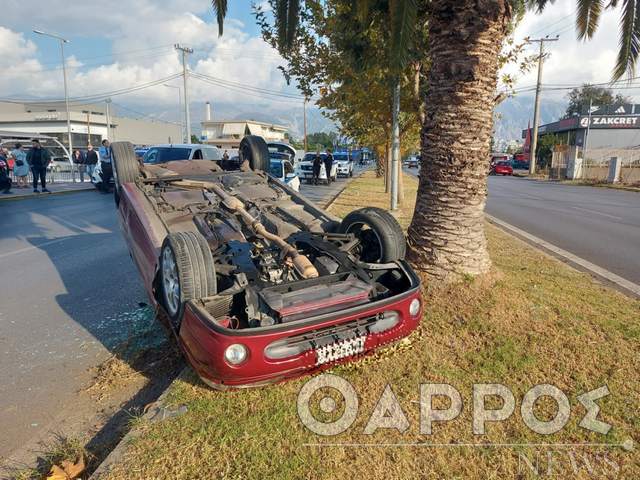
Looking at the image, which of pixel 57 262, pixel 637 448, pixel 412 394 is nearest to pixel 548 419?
pixel 637 448

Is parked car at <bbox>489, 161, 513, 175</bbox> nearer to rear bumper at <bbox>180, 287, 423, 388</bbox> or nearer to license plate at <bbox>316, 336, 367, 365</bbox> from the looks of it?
rear bumper at <bbox>180, 287, 423, 388</bbox>

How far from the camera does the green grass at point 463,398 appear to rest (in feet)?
8.04

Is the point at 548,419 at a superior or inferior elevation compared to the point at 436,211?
inferior

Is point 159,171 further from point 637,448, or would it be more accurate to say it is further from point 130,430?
point 637,448

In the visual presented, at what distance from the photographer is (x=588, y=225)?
11.4m

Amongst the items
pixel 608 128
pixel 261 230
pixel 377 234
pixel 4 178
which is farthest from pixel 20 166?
pixel 608 128

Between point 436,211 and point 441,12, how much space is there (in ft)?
6.57

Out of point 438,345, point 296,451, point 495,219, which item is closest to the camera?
point 296,451

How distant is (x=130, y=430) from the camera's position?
276cm

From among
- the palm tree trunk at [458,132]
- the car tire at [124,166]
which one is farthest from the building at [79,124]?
the palm tree trunk at [458,132]

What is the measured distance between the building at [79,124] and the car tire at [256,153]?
55701 millimetres

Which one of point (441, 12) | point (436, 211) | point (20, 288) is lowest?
point (20, 288)

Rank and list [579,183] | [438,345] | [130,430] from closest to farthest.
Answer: [130,430] → [438,345] → [579,183]

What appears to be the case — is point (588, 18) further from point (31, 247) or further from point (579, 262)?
point (31, 247)
